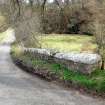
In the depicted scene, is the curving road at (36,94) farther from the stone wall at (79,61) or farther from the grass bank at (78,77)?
the stone wall at (79,61)

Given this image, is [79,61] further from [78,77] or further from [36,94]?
[36,94]

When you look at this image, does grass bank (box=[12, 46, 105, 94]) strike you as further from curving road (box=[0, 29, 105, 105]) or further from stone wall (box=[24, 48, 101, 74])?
curving road (box=[0, 29, 105, 105])

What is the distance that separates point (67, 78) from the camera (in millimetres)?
15141

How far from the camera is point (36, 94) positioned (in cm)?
1334

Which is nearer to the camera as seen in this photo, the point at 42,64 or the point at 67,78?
the point at 67,78

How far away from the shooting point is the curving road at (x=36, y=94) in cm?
1197

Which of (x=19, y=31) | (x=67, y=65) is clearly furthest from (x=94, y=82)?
(x=19, y=31)

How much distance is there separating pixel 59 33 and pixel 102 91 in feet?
131

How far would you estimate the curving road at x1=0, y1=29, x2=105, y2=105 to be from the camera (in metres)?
12.0

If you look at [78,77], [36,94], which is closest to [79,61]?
[78,77]

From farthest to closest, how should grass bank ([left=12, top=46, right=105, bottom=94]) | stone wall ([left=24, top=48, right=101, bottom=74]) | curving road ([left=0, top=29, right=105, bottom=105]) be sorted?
stone wall ([left=24, top=48, right=101, bottom=74]), grass bank ([left=12, top=46, right=105, bottom=94]), curving road ([left=0, top=29, right=105, bottom=105])

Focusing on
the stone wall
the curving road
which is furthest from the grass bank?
the curving road

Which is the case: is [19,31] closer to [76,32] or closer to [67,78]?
[67,78]

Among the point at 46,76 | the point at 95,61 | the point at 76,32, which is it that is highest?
the point at 95,61
